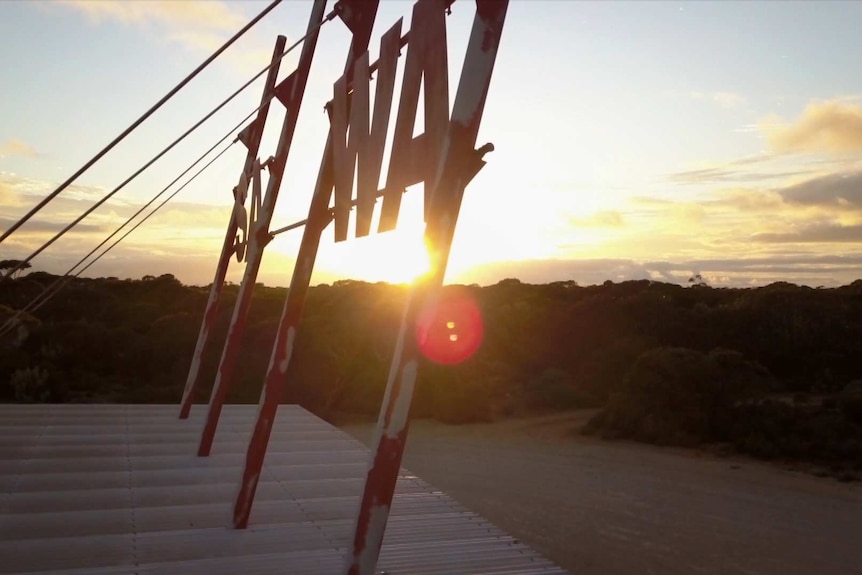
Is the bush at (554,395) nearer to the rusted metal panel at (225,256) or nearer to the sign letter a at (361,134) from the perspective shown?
the rusted metal panel at (225,256)

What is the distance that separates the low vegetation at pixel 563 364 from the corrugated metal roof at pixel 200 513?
9219 mm

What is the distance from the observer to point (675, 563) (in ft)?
24.9

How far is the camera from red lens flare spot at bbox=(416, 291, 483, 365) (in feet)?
65.4

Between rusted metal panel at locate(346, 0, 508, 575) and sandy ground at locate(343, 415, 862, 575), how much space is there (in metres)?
5.17

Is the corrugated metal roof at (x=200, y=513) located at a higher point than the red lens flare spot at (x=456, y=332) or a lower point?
lower

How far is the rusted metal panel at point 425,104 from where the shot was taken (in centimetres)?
310

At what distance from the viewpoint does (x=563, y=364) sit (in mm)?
20641

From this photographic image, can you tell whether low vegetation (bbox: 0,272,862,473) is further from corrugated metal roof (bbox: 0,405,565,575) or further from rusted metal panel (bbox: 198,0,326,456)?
rusted metal panel (bbox: 198,0,326,456)

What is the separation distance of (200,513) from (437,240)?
2.60m

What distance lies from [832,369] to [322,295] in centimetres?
1670

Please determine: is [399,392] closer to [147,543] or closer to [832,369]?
[147,543]

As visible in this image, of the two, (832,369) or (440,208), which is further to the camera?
(832,369)

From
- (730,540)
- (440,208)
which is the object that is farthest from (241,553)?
(730,540)

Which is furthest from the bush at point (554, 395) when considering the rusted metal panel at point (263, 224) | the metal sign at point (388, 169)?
the metal sign at point (388, 169)
